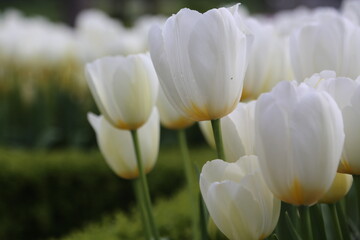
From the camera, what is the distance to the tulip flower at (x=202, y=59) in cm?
132

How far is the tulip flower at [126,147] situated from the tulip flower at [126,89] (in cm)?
10

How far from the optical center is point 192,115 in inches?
53.7

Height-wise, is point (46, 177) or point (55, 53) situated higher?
point (55, 53)

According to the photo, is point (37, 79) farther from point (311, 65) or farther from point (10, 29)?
point (311, 65)

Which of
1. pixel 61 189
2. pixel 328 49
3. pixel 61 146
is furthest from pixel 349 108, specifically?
pixel 61 146

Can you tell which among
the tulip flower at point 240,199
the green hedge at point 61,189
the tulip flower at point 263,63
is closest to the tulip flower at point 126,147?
the tulip flower at point 263,63

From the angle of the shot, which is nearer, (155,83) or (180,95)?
(180,95)

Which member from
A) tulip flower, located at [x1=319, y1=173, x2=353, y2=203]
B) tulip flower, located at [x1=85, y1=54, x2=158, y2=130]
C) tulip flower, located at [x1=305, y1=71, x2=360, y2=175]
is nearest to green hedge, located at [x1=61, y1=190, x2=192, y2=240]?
tulip flower, located at [x1=85, y1=54, x2=158, y2=130]

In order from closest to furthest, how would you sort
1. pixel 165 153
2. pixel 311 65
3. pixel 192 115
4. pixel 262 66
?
pixel 192 115
pixel 311 65
pixel 262 66
pixel 165 153

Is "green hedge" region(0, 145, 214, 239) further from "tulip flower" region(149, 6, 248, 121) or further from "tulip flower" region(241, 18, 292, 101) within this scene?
"tulip flower" region(149, 6, 248, 121)

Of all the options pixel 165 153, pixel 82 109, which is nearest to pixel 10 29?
pixel 82 109

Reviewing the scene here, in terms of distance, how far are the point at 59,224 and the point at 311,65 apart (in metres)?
3.52

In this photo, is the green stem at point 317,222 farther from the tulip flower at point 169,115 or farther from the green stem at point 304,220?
the tulip flower at point 169,115

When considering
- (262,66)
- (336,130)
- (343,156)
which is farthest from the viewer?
(262,66)
